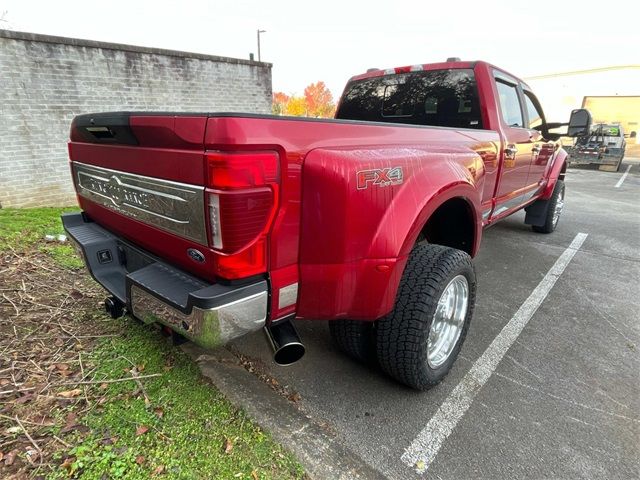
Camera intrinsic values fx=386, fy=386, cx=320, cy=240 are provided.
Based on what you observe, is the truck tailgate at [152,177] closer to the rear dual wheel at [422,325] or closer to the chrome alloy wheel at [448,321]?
the rear dual wheel at [422,325]

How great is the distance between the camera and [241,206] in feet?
4.55

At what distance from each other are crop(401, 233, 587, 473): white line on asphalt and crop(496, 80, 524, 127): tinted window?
166 centimetres

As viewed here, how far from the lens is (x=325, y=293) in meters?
1.71

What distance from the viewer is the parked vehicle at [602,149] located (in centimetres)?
1461

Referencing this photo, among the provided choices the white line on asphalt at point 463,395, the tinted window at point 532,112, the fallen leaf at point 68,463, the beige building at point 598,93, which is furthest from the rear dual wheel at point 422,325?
the beige building at point 598,93

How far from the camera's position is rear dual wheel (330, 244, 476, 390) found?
1.99m

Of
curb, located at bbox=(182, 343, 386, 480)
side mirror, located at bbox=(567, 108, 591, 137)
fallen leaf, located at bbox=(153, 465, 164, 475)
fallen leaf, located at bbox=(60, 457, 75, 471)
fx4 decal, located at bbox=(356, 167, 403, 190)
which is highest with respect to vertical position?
side mirror, located at bbox=(567, 108, 591, 137)

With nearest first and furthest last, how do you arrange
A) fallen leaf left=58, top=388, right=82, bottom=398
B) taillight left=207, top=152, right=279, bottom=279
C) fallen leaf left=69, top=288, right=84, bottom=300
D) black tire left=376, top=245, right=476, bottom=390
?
taillight left=207, top=152, right=279, bottom=279 → black tire left=376, top=245, right=476, bottom=390 → fallen leaf left=58, top=388, right=82, bottom=398 → fallen leaf left=69, top=288, right=84, bottom=300

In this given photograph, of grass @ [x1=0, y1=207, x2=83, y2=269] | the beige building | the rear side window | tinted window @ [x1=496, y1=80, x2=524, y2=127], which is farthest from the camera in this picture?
the beige building

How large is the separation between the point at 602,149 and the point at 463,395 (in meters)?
16.5

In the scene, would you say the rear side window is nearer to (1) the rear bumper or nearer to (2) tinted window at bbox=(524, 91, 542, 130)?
(2) tinted window at bbox=(524, 91, 542, 130)

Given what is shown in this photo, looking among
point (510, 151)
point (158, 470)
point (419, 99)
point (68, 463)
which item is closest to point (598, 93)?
point (510, 151)

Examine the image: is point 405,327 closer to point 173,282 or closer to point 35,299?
point 173,282

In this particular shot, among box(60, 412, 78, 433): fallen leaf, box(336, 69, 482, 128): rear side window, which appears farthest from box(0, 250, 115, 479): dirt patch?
box(336, 69, 482, 128): rear side window
